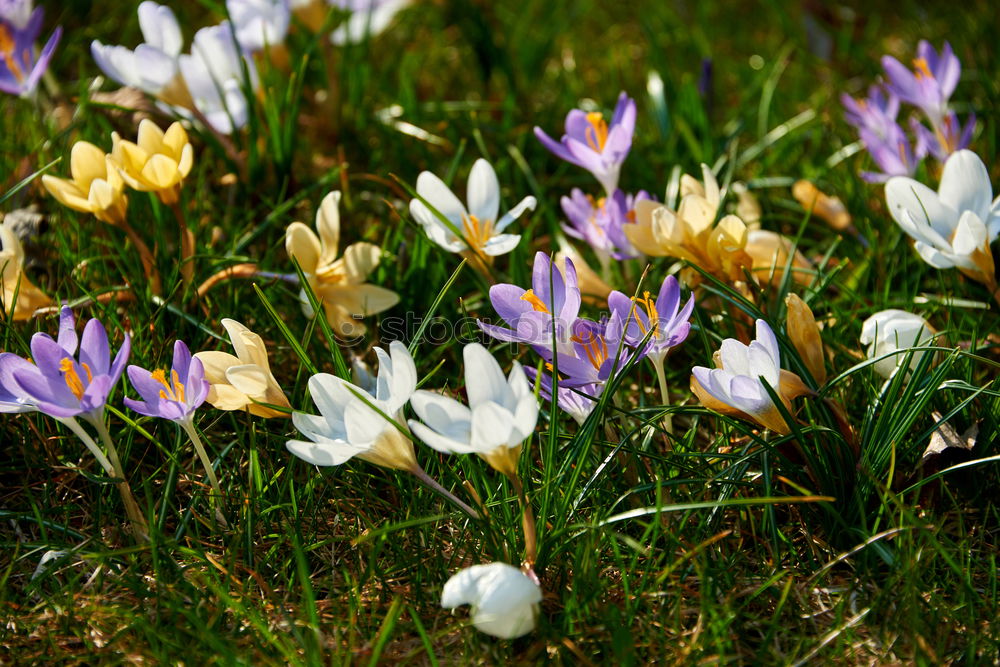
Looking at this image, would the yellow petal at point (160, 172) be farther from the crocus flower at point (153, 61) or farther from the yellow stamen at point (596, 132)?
the yellow stamen at point (596, 132)

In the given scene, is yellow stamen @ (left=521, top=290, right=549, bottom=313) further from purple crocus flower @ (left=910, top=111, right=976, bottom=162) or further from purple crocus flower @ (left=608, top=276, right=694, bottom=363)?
purple crocus flower @ (left=910, top=111, right=976, bottom=162)

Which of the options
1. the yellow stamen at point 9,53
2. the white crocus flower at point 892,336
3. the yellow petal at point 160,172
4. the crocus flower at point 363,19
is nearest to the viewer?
the white crocus flower at point 892,336

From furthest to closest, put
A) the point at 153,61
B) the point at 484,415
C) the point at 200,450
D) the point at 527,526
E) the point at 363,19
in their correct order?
the point at 363,19 → the point at 153,61 → the point at 200,450 → the point at 527,526 → the point at 484,415

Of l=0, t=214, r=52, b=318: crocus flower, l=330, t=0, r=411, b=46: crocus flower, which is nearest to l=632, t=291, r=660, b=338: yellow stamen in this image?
l=0, t=214, r=52, b=318: crocus flower

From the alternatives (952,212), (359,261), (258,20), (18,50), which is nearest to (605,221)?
(359,261)

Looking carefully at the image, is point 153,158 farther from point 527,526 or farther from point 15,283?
point 527,526

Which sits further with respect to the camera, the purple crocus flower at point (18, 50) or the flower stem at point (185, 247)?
the purple crocus flower at point (18, 50)

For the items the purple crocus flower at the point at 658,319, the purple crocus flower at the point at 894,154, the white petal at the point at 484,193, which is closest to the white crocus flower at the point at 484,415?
the purple crocus flower at the point at 658,319

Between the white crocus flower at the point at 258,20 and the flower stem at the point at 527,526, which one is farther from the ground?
the white crocus flower at the point at 258,20

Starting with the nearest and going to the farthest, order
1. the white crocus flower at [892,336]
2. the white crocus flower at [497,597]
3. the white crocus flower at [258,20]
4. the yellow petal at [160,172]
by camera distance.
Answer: the white crocus flower at [497,597] → the white crocus flower at [892,336] → the yellow petal at [160,172] → the white crocus flower at [258,20]
